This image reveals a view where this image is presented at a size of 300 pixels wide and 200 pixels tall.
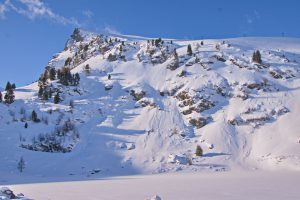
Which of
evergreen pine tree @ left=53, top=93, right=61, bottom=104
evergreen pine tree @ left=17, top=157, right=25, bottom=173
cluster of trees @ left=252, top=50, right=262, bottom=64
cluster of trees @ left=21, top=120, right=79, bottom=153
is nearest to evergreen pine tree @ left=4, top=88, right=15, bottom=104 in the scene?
evergreen pine tree @ left=53, top=93, right=61, bottom=104

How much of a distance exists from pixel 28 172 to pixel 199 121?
40.9 m

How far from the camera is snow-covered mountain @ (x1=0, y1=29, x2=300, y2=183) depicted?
280 feet

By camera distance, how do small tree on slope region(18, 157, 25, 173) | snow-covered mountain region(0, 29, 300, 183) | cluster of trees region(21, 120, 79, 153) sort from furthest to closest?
cluster of trees region(21, 120, 79, 153)
snow-covered mountain region(0, 29, 300, 183)
small tree on slope region(18, 157, 25, 173)

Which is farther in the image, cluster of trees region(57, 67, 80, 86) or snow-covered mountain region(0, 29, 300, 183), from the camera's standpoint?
cluster of trees region(57, 67, 80, 86)

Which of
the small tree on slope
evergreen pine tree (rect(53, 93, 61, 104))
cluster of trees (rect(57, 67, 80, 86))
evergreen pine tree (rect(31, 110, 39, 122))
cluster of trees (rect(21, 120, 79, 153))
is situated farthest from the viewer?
cluster of trees (rect(57, 67, 80, 86))

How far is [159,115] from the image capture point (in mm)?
103375

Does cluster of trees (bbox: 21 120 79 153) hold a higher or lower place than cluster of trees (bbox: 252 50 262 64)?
lower

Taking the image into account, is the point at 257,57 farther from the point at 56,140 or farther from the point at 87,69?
the point at 56,140

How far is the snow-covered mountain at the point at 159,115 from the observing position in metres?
85.4

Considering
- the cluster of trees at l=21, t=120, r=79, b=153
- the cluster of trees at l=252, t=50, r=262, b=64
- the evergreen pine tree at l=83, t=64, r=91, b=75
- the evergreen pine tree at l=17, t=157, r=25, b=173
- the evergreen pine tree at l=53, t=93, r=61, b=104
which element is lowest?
the evergreen pine tree at l=17, t=157, r=25, b=173

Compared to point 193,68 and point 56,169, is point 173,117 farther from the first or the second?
point 56,169

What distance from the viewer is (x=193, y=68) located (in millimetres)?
119312

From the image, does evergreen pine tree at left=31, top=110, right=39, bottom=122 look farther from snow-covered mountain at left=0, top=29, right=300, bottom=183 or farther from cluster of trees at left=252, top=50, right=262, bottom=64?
cluster of trees at left=252, top=50, right=262, bottom=64

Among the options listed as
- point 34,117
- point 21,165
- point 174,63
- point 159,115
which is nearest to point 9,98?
point 34,117
